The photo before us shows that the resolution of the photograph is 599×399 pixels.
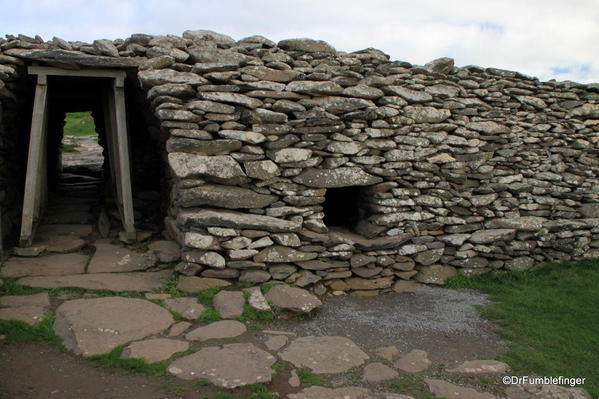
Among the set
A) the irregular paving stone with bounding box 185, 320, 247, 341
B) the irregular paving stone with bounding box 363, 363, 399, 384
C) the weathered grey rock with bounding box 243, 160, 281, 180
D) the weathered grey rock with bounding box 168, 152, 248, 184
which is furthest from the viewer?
the weathered grey rock with bounding box 243, 160, 281, 180

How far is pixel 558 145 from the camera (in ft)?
23.5

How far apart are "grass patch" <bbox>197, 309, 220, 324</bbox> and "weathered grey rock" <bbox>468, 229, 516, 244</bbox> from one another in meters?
3.78

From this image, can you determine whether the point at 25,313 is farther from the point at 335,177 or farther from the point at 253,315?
the point at 335,177

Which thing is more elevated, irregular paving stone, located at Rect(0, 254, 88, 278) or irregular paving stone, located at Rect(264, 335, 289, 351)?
irregular paving stone, located at Rect(0, 254, 88, 278)

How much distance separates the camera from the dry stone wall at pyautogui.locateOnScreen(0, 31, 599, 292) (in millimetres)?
5711

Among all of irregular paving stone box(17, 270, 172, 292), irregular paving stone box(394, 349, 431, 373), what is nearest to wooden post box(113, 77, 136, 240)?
irregular paving stone box(17, 270, 172, 292)

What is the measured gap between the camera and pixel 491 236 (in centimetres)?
661

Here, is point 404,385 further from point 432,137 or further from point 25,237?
point 25,237

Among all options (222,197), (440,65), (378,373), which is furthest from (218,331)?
(440,65)

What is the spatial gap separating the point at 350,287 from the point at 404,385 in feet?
7.71

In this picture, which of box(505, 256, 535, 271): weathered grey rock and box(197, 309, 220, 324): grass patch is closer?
box(197, 309, 220, 324): grass patch

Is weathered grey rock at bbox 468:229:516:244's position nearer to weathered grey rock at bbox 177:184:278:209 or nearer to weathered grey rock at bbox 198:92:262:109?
weathered grey rock at bbox 177:184:278:209

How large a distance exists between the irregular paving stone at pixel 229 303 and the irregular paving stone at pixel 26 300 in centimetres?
172

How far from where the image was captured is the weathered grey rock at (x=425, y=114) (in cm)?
643
